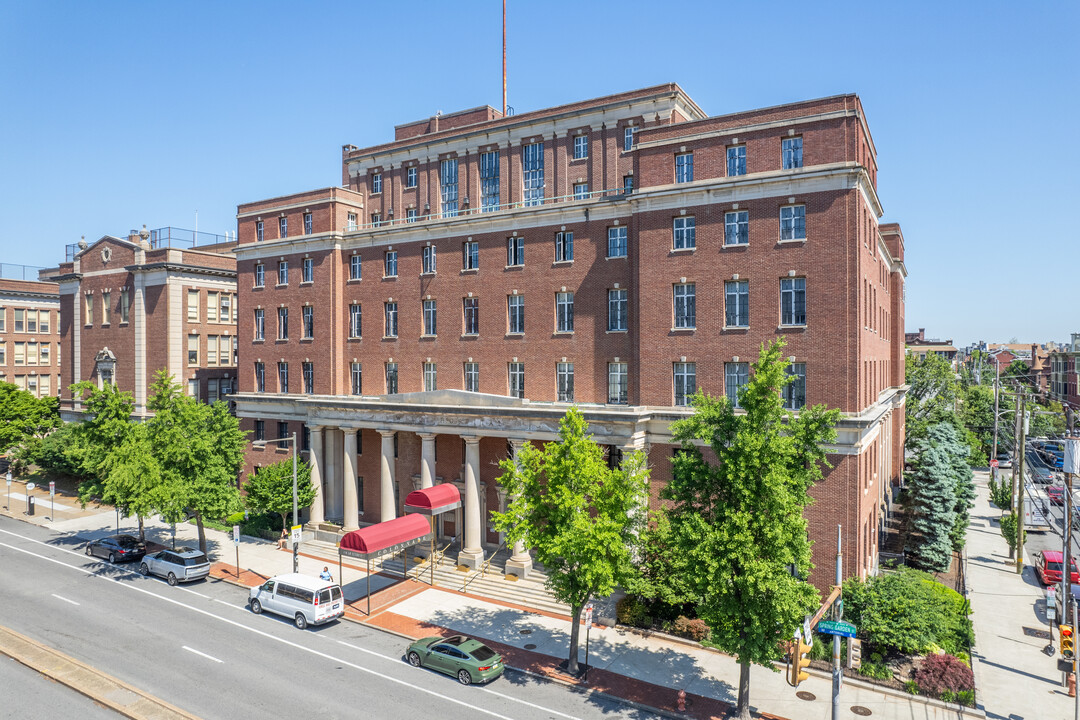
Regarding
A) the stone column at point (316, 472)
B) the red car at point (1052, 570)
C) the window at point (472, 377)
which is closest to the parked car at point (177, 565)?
the stone column at point (316, 472)

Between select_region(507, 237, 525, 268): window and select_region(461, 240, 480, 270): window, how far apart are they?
2324 mm

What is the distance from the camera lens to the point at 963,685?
25422 millimetres

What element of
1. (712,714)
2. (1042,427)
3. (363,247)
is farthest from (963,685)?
(1042,427)

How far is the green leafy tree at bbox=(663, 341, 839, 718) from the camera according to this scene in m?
22.0

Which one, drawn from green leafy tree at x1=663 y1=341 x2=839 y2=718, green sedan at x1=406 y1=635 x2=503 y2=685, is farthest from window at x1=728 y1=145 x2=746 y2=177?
green sedan at x1=406 y1=635 x2=503 y2=685

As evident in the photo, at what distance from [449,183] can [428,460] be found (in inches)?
888

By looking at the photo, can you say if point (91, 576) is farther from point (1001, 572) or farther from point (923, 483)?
point (1001, 572)

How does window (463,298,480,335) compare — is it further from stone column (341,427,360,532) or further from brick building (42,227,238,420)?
brick building (42,227,238,420)

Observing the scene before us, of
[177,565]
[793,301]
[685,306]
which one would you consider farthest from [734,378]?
[177,565]

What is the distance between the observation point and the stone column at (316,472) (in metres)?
46.4

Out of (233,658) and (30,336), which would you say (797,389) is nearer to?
(233,658)

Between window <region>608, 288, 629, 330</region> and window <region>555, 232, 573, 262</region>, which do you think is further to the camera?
window <region>555, 232, 573, 262</region>

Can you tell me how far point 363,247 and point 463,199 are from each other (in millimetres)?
8639

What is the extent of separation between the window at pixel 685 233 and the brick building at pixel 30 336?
72964mm
